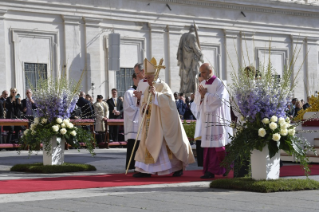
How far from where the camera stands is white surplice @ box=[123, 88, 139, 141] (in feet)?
42.1

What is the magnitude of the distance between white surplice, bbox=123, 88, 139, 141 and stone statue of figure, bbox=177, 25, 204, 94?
41.3ft

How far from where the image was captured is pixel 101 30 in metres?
31.4

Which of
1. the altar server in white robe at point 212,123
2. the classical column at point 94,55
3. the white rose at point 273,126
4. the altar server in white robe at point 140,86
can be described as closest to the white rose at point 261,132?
the white rose at point 273,126

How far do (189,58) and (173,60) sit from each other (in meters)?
7.11

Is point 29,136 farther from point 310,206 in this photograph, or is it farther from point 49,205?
point 310,206

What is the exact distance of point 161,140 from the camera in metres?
11.6

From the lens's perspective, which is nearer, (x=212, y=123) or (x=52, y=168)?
(x=212, y=123)

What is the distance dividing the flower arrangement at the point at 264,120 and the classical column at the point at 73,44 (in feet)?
69.4

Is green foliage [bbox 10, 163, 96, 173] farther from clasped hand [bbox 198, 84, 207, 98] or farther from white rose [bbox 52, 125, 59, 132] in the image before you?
clasped hand [bbox 198, 84, 207, 98]

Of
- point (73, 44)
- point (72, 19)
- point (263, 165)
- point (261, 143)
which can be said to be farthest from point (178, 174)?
point (72, 19)

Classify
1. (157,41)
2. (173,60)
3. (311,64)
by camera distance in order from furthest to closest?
(311,64)
(173,60)
(157,41)

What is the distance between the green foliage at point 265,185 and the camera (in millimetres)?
8826

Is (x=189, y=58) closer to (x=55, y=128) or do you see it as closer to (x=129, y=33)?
(x=129, y=33)

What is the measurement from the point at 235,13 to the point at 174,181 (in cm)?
2651
